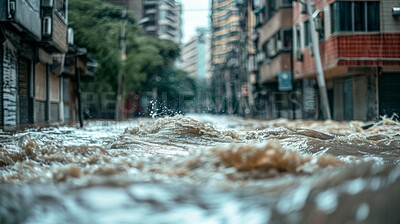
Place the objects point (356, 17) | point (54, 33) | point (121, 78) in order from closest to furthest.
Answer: point (54, 33), point (356, 17), point (121, 78)

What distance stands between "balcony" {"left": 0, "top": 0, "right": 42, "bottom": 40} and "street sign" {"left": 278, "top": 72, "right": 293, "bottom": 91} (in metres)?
15.7

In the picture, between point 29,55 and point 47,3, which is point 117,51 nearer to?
point 29,55

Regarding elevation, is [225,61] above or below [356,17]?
above

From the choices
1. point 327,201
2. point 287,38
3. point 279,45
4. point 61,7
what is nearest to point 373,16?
point 287,38

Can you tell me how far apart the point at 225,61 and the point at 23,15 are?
77398 millimetres

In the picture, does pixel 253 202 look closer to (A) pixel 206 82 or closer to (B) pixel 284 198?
(B) pixel 284 198

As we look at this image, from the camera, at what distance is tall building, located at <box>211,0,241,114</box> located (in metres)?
74.8

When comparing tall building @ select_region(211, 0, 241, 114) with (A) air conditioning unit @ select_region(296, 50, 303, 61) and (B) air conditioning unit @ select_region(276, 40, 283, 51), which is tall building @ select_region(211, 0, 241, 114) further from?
(A) air conditioning unit @ select_region(296, 50, 303, 61)

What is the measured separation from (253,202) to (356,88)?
20.4m

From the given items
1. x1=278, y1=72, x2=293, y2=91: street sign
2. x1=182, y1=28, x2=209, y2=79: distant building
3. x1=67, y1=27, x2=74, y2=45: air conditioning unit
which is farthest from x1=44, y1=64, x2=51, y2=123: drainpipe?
x1=182, y1=28, x2=209, y2=79: distant building

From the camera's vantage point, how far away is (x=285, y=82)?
91.4 ft

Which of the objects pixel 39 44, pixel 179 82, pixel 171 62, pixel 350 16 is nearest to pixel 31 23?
pixel 39 44

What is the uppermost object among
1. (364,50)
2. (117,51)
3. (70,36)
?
(117,51)

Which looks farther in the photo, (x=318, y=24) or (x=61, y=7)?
(x=318, y=24)
